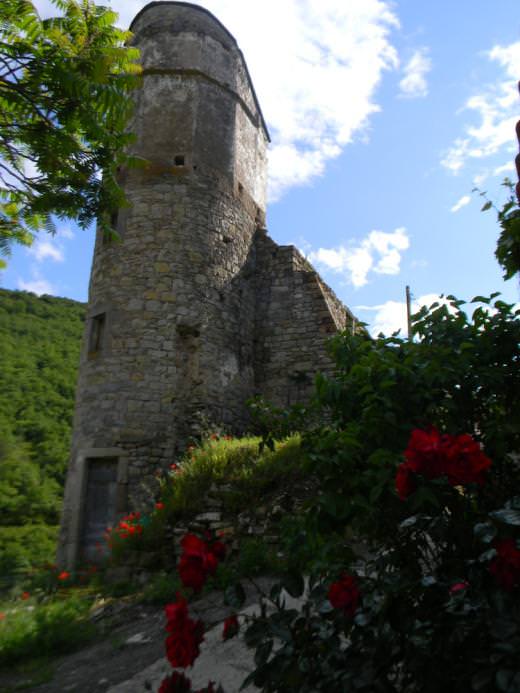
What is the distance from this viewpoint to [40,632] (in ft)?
15.9

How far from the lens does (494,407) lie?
2930 mm

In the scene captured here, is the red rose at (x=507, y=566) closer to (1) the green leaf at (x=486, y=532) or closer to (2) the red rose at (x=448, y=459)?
(1) the green leaf at (x=486, y=532)

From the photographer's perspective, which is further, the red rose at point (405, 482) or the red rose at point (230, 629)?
the red rose at point (230, 629)

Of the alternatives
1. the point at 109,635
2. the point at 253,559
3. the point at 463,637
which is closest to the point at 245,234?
the point at 253,559

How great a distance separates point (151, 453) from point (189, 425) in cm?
83

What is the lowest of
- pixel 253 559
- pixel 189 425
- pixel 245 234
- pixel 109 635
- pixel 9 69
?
pixel 109 635

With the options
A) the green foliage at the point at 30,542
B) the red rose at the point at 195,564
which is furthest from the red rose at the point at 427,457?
the green foliage at the point at 30,542

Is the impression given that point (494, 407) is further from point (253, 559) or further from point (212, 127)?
point (212, 127)

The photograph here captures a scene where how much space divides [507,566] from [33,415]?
21.3 m

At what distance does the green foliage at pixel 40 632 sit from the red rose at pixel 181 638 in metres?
3.55

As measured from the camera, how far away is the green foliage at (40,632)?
4645mm

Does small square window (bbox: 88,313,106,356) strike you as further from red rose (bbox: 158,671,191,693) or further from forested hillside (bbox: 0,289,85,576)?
red rose (bbox: 158,671,191,693)

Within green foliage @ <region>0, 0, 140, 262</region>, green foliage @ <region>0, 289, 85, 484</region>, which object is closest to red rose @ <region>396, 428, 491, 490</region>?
green foliage @ <region>0, 0, 140, 262</region>

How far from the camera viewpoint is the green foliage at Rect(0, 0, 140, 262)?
13.7 ft
